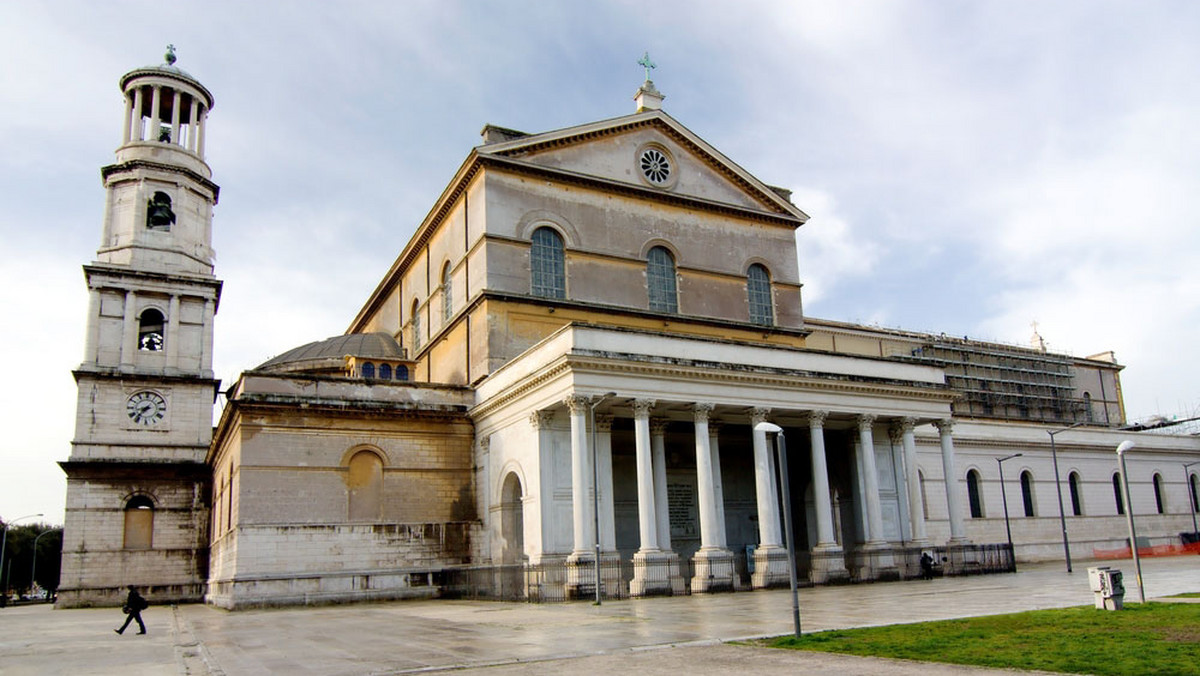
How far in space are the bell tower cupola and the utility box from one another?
143 ft

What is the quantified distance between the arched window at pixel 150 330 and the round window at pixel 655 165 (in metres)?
26.0

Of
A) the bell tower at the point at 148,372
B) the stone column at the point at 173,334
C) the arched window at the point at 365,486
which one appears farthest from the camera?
the stone column at the point at 173,334

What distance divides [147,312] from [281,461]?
19.3 meters

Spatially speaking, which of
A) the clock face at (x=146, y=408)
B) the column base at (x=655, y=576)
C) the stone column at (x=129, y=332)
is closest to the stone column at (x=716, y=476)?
the column base at (x=655, y=576)

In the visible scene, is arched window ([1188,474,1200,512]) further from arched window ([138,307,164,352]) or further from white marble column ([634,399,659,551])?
arched window ([138,307,164,352])

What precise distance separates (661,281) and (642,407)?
36.4 feet

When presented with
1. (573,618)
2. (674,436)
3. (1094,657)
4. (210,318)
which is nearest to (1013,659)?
(1094,657)

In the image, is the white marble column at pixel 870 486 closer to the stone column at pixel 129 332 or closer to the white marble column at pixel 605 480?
the white marble column at pixel 605 480

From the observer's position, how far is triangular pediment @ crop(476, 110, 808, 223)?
36344 mm

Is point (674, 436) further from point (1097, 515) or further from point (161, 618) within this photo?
point (1097, 515)

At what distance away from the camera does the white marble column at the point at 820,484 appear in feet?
104

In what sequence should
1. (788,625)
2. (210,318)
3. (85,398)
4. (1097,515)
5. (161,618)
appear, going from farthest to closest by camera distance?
1. (1097,515)
2. (210,318)
3. (85,398)
4. (161,618)
5. (788,625)

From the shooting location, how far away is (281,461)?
31688 millimetres

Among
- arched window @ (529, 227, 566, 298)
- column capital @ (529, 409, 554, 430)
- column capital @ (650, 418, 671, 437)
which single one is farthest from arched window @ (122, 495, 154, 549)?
column capital @ (650, 418, 671, 437)
